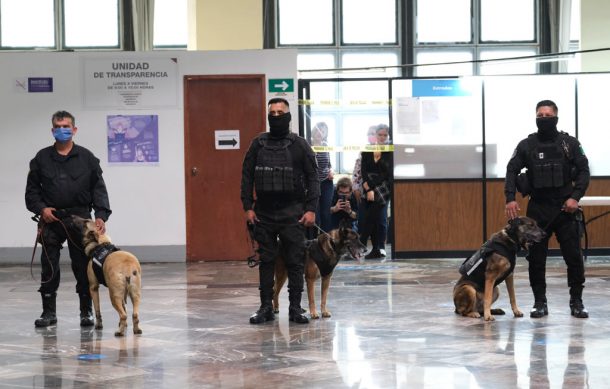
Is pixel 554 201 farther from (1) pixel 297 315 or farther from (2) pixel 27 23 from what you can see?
(2) pixel 27 23

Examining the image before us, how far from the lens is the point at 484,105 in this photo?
45.4ft

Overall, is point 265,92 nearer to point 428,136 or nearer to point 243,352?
point 428,136

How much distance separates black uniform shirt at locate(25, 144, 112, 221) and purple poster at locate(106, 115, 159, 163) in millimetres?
5250

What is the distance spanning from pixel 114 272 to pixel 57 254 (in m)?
0.88

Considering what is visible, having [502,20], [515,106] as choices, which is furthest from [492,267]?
[502,20]

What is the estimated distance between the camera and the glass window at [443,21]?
18.5m

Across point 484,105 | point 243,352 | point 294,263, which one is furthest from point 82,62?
point 243,352

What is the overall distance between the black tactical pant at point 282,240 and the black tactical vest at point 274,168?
181 mm

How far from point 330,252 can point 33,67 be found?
6.83 m

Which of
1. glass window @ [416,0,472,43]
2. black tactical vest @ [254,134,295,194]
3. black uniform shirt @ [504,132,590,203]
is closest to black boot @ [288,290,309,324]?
black tactical vest @ [254,134,295,194]

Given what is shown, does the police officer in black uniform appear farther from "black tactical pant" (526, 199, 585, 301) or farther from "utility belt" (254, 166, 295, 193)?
"black tactical pant" (526, 199, 585, 301)

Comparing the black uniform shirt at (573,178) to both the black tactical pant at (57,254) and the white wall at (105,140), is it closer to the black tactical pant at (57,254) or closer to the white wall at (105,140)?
the black tactical pant at (57,254)

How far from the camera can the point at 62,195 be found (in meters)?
8.22

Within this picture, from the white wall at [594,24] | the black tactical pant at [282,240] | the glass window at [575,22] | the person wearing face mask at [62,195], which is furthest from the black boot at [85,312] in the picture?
the glass window at [575,22]
